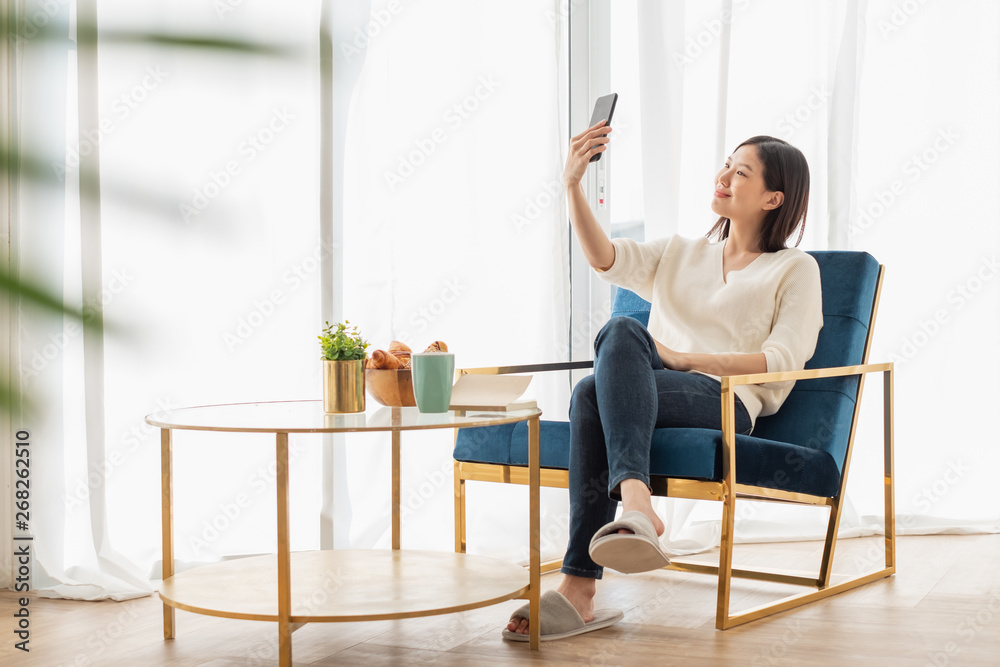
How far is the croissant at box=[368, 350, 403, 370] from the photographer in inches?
72.7

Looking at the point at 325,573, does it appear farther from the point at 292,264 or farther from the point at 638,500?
the point at 292,264

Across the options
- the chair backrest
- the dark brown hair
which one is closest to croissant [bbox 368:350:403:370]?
the chair backrest

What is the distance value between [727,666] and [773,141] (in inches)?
50.0

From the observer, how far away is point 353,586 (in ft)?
5.62

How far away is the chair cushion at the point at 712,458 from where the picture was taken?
1818mm

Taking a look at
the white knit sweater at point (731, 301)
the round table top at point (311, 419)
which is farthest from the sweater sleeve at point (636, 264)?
the round table top at point (311, 419)

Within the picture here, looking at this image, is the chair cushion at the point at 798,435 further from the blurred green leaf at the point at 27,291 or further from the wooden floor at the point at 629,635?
the blurred green leaf at the point at 27,291

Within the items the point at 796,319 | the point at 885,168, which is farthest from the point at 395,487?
the point at 885,168

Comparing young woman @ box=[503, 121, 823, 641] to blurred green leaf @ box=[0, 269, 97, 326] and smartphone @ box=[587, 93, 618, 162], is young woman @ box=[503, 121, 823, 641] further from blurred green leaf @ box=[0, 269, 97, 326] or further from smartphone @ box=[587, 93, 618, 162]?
blurred green leaf @ box=[0, 269, 97, 326]

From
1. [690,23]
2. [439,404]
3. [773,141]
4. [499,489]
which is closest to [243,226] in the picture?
[439,404]

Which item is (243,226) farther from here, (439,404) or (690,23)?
(690,23)

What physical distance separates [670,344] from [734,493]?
57 cm

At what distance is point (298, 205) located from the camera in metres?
2.53

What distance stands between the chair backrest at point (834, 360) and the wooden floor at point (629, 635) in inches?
14.1
